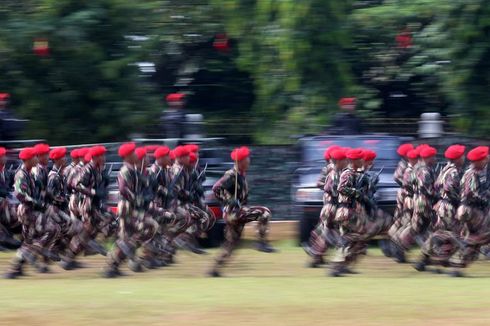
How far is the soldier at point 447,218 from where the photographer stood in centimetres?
1377

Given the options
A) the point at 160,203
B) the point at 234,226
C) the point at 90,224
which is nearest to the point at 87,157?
the point at 90,224

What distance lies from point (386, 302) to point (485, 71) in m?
11.8

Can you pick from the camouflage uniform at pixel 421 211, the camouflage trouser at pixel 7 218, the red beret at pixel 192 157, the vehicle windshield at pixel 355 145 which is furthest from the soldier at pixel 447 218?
the camouflage trouser at pixel 7 218

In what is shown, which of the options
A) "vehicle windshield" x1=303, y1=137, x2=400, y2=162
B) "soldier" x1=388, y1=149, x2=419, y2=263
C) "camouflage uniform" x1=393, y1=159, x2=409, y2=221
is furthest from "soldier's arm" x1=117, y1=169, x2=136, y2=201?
"vehicle windshield" x1=303, y1=137, x2=400, y2=162

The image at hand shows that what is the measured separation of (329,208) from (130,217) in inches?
95.2

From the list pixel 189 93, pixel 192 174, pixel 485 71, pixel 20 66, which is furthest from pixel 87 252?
pixel 189 93

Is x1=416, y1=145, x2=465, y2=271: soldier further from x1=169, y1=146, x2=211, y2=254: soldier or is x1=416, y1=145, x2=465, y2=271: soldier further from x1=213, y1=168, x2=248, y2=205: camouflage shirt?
x1=169, y1=146, x2=211, y2=254: soldier

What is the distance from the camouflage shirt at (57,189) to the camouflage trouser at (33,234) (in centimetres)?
40

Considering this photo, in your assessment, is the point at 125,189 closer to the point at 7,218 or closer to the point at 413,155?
the point at 7,218

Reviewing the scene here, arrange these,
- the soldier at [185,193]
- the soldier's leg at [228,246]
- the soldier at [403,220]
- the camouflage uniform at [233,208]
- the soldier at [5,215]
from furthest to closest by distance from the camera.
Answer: the soldier at [5,215], the soldier at [185,193], the soldier at [403,220], the camouflage uniform at [233,208], the soldier's leg at [228,246]

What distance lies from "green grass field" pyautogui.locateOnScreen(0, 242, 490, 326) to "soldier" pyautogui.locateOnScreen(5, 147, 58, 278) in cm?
25

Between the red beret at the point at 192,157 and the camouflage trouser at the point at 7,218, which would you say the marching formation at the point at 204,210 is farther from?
the camouflage trouser at the point at 7,218

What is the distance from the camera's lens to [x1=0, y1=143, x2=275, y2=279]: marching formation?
13867 mm

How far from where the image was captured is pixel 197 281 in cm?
1348
